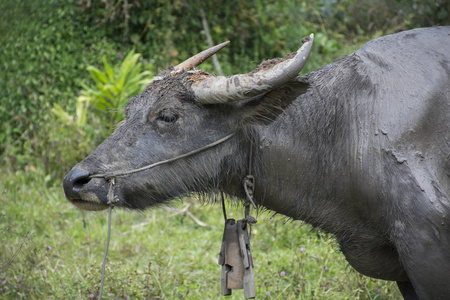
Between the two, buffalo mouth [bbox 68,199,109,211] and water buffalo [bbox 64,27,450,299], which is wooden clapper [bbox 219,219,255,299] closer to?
water buffalo [bbox 64,27,450,299]

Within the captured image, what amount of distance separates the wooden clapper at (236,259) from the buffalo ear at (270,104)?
606 mm

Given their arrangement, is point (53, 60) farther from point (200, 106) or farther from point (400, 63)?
point (400, 63)

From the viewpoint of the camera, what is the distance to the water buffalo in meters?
2.60

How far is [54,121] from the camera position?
755cm

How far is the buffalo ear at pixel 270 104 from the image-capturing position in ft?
9.26

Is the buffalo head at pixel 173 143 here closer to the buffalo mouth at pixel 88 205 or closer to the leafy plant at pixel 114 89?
the buffalo mouth at pixel 88 205

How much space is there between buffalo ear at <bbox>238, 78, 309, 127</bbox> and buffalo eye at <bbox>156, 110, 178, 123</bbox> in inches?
14.3

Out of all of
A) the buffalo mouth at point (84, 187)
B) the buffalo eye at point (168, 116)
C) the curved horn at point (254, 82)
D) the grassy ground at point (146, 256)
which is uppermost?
the curved horn at point (254, 82)

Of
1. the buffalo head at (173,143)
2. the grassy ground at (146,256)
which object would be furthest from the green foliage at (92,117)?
the buffalo head at (173,143)

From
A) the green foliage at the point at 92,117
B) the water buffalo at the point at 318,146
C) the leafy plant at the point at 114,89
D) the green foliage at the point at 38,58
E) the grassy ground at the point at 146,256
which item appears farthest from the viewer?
the green foliage at the point at 38,58

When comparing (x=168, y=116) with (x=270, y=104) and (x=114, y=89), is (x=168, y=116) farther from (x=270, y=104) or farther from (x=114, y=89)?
(x=114, y=89)

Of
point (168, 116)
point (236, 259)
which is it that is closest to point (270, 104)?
point (168, 116)

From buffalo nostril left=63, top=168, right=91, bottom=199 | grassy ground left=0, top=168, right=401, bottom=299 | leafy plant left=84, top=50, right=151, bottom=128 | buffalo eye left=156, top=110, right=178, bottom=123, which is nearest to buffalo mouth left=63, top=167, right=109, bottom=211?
buffalo nostril left=63, top=168, right=91, bottom=199

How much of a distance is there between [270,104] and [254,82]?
214mm
